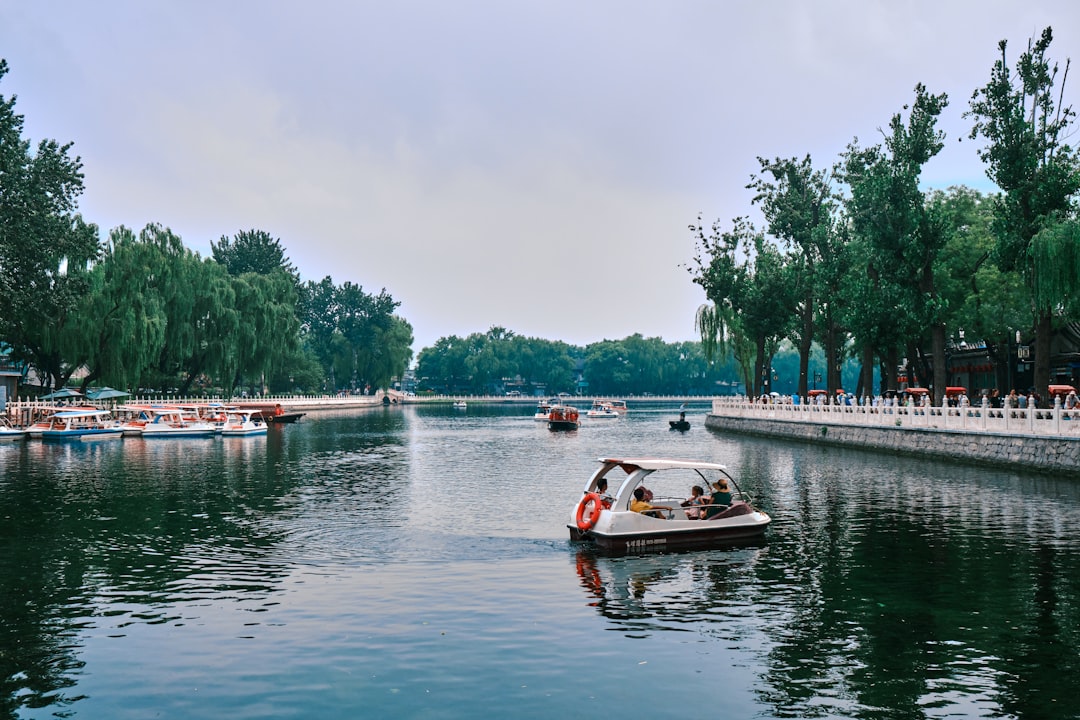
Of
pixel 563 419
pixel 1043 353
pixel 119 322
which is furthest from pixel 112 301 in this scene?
pixel 1043 353

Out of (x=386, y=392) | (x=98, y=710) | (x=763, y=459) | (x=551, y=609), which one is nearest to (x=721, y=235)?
(x=763, y=459)

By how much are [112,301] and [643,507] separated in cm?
5569

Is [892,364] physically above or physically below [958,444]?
above

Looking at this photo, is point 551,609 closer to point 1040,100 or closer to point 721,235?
point 1040,100

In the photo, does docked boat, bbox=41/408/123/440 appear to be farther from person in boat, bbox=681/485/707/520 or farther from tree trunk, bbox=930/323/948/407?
tree trunk, bbox=930/323/948/407

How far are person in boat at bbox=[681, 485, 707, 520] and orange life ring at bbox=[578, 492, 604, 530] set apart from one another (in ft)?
6.84

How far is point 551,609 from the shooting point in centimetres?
1566

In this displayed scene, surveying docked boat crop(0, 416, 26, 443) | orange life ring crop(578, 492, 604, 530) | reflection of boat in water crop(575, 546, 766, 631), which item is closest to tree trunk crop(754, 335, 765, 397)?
docked boat crop(0, 416, 26, 443)

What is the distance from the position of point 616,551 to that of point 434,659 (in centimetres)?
789

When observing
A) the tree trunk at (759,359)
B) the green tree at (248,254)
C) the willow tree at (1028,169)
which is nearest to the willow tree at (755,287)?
the tree trunk at (759,359)

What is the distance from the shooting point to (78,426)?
5859cm

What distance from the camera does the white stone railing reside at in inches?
1362

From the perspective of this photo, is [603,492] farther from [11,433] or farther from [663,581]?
[11,433]

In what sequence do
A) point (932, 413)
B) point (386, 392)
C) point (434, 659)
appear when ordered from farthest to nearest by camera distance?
point (386, 392), point (932, 413), point (434, 659)
